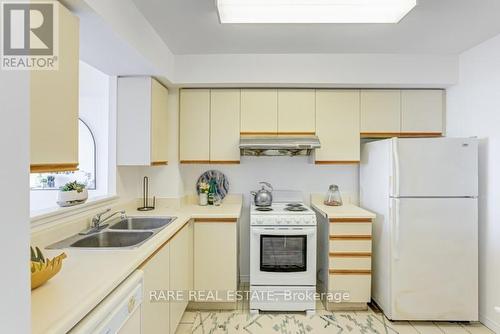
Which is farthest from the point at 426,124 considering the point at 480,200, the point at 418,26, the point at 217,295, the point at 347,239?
the point at 217,295

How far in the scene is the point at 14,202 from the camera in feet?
2.07

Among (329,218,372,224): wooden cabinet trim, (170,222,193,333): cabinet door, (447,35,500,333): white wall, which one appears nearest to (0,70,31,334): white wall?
(170,222,193,333): cabinet door

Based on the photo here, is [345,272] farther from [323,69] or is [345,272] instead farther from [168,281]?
[323,69]

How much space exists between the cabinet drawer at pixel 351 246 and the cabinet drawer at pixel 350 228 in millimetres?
73

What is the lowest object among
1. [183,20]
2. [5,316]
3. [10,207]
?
[5,316]

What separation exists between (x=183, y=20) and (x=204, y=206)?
1.82 m

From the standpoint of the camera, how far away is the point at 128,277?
4.69 ft

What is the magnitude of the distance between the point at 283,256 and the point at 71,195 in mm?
1806

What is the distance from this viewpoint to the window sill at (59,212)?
1.70m

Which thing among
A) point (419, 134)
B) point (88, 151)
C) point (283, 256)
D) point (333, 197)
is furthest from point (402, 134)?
point (88, 151)

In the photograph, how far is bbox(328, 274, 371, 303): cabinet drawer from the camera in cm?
272

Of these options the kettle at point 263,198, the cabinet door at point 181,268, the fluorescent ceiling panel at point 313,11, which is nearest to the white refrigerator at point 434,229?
the fluorescent ceiling panel at point 313,11

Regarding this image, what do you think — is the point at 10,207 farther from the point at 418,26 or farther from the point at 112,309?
the point at 418,26

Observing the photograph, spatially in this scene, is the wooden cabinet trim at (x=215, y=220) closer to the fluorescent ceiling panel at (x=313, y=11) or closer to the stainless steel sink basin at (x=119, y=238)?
the stainless steel sink basin at (x=119, y=238)
